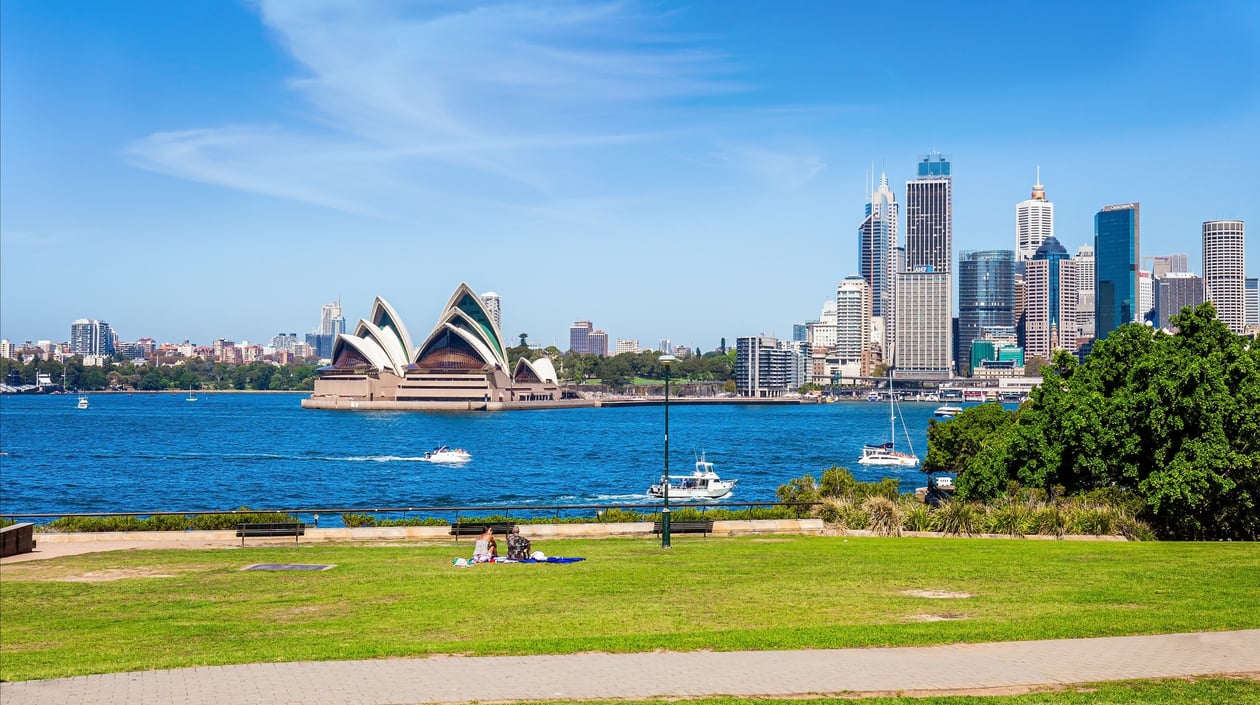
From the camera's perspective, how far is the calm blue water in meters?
47.5

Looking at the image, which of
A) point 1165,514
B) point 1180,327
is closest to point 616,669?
point 1165,514

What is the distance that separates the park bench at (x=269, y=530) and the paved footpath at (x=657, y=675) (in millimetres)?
12384

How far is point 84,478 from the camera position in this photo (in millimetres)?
54969

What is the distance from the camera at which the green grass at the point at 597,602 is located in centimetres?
1046

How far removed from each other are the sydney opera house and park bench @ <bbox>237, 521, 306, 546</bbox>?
368 feet

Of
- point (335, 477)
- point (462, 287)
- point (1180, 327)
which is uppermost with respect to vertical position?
point (462, 287)

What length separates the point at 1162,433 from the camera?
22250 millimetres

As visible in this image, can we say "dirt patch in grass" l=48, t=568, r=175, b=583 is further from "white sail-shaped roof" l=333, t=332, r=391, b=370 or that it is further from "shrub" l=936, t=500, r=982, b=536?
"white sail-shaped roof" l=333, t=332, r=391, b=370

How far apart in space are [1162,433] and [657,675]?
16608mm

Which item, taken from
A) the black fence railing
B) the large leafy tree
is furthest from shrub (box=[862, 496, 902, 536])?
the large leafy tree

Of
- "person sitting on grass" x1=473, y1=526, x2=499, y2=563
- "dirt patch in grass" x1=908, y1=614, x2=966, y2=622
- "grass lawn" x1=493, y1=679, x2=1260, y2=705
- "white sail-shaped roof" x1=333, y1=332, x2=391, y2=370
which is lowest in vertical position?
"person sitting on grass" x1=473, y1=526, x2=499, y2=563

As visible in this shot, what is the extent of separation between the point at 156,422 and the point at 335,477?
209ft

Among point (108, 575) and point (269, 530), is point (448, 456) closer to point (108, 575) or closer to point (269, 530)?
point (269, 530)

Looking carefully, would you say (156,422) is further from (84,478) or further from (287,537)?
(287,537)
